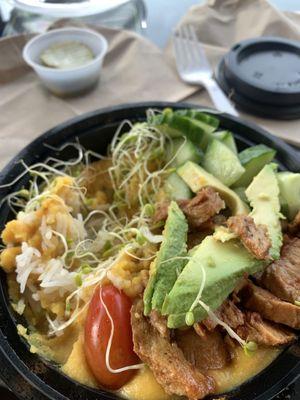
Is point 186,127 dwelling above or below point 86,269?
above

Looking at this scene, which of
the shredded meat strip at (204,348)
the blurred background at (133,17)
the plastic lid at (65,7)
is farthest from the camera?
the blurred background at (133,17)

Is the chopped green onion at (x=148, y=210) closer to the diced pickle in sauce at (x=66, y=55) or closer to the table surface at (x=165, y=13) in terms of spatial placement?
the diced pickle in sauce at (x=66, y=55)

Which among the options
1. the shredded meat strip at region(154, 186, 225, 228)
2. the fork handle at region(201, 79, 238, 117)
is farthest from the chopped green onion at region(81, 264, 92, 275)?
the fork handle at region(201, 79, 238, 117)

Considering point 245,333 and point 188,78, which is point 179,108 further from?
point 245,333

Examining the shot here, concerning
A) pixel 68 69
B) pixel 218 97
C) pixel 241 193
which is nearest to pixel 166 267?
pixel 241 193

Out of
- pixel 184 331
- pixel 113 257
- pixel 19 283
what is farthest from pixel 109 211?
pixel 184 331

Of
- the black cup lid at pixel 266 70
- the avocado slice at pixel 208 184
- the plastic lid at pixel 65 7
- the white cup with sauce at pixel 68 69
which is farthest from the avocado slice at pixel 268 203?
the plastic lid at pixel 65 7

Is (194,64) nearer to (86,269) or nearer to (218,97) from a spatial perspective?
(218,97)
